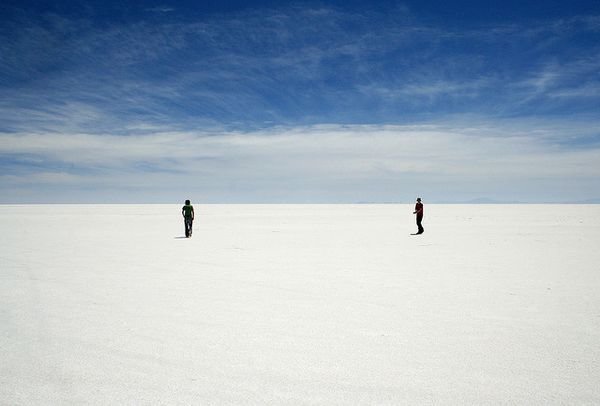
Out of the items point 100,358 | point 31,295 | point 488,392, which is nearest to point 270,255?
point 31,295

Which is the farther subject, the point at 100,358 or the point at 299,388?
the point at 100,358

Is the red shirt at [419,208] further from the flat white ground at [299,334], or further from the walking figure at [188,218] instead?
the walking figure at [188,218]

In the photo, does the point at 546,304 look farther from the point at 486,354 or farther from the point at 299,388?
the point at 299,388

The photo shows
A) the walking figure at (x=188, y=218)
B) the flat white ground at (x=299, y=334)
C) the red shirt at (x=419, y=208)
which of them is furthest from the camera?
the red shirt at (x=419, y=208)

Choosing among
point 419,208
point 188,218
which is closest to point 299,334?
point 188,218

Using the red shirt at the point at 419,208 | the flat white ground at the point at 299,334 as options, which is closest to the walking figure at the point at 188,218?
the flat white ground at the point at 299,334

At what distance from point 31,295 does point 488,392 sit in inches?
295

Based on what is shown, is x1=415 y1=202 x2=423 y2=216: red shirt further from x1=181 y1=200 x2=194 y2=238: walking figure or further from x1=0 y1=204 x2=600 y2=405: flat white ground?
x1=181 y1=200 x2=194 y2=238: walking figure

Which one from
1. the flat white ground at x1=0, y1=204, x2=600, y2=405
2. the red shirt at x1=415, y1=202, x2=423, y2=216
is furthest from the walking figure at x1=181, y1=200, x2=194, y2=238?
the red shirt at x1=415, y1=202, x2=423, y2=216

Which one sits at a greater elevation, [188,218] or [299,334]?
[188,218]

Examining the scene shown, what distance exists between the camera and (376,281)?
8.49 meters

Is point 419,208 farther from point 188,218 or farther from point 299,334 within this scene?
point 299,334

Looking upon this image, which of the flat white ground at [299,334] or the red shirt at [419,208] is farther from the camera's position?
the red shirt at [419,208]

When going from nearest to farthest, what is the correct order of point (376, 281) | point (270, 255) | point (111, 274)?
point (376, 281) → point (111, 274) → point (270, 255)
